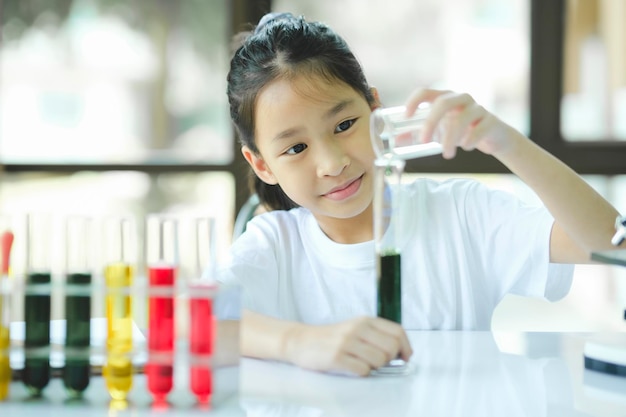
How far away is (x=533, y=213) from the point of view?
4.87ft

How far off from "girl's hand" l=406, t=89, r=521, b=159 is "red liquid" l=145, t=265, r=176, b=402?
1.21 feet

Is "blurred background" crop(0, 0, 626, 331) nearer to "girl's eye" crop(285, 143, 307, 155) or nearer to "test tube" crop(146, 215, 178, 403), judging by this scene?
"girl's eye" crop(285, 143, 307, 155)

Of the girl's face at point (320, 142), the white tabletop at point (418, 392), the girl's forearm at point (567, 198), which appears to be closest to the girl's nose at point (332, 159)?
the girl's face at point (320, 142)

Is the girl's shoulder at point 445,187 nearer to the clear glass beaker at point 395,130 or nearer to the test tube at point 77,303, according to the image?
the clear glass beaker at point 395,130

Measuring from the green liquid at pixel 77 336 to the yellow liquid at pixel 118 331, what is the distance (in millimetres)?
24

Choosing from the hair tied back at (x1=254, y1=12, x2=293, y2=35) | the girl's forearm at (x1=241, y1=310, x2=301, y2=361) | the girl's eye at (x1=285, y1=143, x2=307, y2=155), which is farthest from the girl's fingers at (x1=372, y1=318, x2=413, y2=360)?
the hair tied back at (x1=254, y1=12, x2=293, y2=35)

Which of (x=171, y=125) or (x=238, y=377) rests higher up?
(x=171, y=125)

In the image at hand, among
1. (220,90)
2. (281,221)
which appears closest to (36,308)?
(281,221)

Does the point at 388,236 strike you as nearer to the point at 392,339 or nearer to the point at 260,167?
the point at 392,339

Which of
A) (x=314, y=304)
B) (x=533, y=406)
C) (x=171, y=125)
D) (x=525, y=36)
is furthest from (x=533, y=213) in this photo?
(x=171, y=125)

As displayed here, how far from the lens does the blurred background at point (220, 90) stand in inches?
122

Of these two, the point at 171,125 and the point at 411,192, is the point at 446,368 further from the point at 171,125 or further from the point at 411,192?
the point at 171,125

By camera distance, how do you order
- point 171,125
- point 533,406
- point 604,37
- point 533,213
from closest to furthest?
point 533,406 < point 533,213 < point 604,37 < point 171,125

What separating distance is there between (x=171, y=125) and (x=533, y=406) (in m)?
2.56
